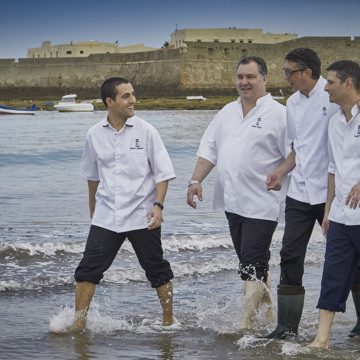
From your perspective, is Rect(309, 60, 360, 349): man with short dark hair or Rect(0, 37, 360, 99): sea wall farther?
Rect(0, 37, 360, 99): sea wall

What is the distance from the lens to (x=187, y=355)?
176 inches

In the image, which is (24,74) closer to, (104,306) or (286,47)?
(286,47)

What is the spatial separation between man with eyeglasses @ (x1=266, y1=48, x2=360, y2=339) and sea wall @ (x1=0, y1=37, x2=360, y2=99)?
65.6m

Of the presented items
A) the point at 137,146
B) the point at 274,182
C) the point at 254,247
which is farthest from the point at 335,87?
the point at 137,146

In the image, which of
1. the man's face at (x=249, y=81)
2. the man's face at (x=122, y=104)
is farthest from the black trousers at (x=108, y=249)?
the man's face at (x=249, y=81)

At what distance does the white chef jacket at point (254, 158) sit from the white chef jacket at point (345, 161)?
0.70m

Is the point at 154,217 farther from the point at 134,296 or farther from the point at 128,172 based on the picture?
the point at 134,296

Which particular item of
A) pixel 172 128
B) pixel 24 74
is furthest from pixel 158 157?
pixel 24 74

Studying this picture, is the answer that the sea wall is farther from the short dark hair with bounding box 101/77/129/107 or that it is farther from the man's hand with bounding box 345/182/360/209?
the man's hand with bounding box 345/182/360/209

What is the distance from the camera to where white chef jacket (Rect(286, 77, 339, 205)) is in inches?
176

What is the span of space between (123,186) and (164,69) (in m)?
69.0

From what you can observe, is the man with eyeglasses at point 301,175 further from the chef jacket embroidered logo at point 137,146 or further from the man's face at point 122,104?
the man's face at point 122,104

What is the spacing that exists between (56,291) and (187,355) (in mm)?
2040

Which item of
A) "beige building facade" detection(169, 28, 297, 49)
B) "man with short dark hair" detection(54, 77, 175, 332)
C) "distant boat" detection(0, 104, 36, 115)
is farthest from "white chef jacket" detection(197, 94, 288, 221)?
"beige building facade" detection(169, 28, 297, 49)
